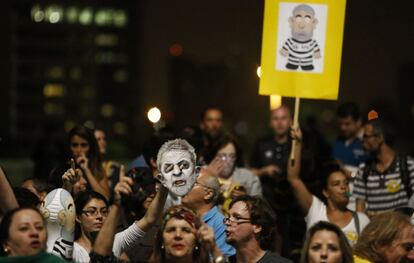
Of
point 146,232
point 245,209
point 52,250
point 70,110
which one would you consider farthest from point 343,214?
point 70,110

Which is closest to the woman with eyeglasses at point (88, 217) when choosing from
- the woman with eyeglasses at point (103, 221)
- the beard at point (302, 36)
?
the woman with eyeglasses at point (103, 221)

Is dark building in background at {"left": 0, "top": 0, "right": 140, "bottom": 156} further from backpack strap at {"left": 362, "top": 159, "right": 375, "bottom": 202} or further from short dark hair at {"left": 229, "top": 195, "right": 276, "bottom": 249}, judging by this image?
short dark hair at {"left": 229, "top": 195, "right": 276, "bottom": 249}

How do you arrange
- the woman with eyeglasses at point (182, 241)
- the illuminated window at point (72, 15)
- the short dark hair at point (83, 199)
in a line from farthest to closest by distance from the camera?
the illuminated window at point (72, 15) → the short dark hair at point (83, 199) → the woman with eyeglasses at point (182, 241)

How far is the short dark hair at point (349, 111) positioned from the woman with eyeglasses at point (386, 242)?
4.92 metres

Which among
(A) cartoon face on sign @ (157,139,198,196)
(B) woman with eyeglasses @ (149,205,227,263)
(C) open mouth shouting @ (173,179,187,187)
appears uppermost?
(A) cartoon face on sign @ (157,139,198,196)

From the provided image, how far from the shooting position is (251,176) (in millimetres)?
11906

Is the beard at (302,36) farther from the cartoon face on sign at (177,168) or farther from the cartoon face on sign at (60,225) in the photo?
the cartoon face on sign at (60,225)

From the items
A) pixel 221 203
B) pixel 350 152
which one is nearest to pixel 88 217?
pixel 221 203

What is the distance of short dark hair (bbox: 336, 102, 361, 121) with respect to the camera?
1350 centimetres

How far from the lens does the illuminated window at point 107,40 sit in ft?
628

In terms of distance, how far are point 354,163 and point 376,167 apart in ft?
5.64

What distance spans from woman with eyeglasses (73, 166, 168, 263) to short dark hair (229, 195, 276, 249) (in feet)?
2.68

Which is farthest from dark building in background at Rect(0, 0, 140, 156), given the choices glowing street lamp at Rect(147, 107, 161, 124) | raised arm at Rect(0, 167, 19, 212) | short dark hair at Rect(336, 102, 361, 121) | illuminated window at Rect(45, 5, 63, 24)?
raised arm at Rect(0, 167, 19, 212)

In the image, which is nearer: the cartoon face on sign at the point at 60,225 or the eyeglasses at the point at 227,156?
the cartoon face on sign at the point at 60,225
